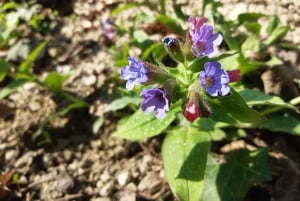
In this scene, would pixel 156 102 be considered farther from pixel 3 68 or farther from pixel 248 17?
pixel 3 68

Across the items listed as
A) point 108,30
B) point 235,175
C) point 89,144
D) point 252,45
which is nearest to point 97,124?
point 89,144

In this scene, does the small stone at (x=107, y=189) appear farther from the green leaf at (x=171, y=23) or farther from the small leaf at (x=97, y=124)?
the green leaf at (x=171, y=23)

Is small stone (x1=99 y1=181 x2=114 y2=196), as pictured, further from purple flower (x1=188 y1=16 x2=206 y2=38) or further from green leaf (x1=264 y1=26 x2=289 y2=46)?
green leaf (x1=264 y1=26 x2=289 y2=46)

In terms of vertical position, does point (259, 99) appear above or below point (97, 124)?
above

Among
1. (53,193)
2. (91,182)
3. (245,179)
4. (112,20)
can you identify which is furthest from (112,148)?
(112,20)

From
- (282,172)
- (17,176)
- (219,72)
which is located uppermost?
(219,72)

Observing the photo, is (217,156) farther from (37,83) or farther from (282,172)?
(37,83)
